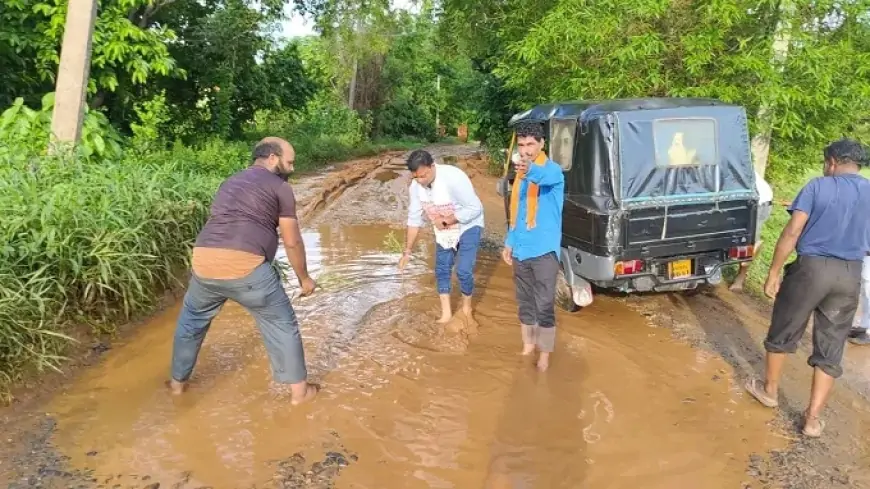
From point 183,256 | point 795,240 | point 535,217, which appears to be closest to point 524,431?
point 535,217

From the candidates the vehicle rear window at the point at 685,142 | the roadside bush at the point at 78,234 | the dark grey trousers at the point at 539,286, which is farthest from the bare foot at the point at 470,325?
the roadside bush at the point at 78,234

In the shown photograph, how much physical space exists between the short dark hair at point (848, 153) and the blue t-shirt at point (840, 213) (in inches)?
3.8

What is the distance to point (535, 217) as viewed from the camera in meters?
4.79

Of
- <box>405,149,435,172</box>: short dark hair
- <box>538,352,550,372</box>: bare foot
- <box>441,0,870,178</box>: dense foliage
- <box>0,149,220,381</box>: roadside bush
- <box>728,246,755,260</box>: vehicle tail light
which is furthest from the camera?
<box>441,0,870,178</box>: dense foliage

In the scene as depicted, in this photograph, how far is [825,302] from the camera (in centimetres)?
401

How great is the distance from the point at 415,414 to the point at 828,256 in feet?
8.93

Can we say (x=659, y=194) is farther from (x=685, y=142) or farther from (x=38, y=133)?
(x=38, y=133)

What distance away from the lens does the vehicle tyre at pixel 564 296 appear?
648 centimetres

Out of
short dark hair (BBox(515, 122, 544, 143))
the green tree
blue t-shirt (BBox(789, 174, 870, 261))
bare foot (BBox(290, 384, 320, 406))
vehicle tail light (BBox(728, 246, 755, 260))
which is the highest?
the green tree

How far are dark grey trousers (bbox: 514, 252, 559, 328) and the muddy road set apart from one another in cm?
45

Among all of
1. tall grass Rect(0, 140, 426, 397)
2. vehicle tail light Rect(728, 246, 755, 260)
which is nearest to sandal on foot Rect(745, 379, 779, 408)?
vehicle tail light Rect(728, 246, 755, 260)

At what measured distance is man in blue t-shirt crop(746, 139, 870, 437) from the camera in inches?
155

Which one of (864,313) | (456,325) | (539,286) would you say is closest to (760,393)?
(539,286)

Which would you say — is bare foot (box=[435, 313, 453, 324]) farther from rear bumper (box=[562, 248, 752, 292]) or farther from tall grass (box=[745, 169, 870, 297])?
tall grass (box=[745, 169, 870, 297])
